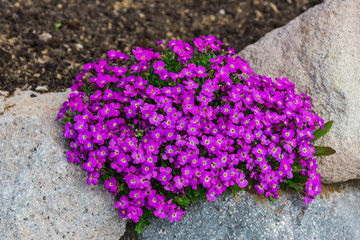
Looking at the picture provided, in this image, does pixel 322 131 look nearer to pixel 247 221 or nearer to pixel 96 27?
pixel 247 221

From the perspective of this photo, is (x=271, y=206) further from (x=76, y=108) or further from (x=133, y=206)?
(x=76, y=108)

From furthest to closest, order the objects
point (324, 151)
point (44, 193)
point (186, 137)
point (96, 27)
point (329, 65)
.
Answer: point (96, 27), point (329, 65), point (324, 151), point (44, 193), point (186, 137)

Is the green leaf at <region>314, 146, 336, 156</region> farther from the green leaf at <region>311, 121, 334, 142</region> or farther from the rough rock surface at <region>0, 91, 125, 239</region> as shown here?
the rough rock surface at <region>0, 91, 125, 239</region>

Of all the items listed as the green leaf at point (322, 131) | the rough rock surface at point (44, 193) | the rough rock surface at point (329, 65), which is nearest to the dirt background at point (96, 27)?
the rough rock surface at point (44, 193)

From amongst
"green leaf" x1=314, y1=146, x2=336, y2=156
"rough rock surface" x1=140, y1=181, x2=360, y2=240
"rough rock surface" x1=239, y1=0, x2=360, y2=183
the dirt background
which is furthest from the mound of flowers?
the dirt background

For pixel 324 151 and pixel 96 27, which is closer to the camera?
pixel 324 151

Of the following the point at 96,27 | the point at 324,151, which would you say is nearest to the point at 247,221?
the point at 324,151
